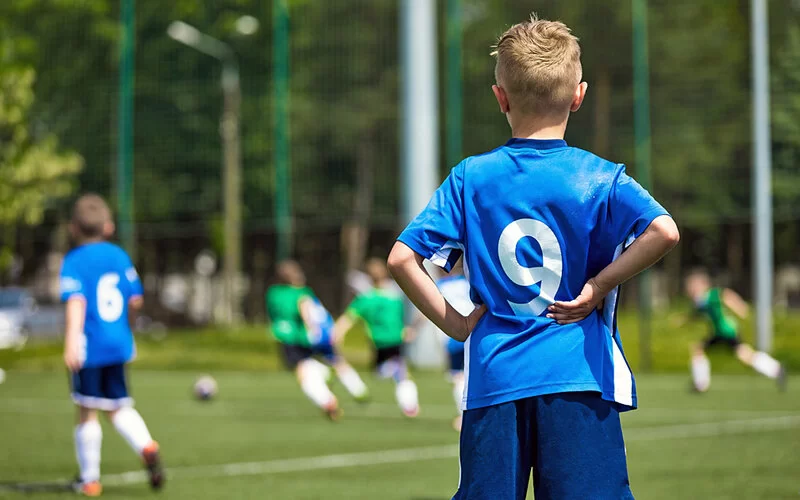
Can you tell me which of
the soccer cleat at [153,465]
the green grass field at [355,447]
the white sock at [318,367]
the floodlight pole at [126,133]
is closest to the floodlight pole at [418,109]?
the green grass field at [355,447]

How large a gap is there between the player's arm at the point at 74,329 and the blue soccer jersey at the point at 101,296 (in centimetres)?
9

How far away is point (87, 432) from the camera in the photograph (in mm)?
8086

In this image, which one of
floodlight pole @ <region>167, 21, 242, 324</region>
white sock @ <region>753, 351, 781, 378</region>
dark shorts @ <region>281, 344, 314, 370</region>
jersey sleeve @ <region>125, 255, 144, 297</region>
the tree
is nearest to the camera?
jersey sleeve @ <region>125, 255, 144, 297</region>

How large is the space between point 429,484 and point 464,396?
16.0 feet

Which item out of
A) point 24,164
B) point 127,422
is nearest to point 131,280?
point 127,422

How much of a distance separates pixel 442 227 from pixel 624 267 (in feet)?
1.62

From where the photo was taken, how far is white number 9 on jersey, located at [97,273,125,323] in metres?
8.16

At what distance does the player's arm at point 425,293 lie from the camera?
3.62 metres

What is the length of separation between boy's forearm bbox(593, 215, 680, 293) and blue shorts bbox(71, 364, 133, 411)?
509 cm

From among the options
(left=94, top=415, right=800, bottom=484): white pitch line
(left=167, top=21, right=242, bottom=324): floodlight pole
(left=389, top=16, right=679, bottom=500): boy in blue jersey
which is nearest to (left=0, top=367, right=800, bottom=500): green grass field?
(left=94, top=415, right=800, bottom=484): white pitch line

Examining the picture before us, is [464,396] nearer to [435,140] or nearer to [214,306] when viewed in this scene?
[435,140]

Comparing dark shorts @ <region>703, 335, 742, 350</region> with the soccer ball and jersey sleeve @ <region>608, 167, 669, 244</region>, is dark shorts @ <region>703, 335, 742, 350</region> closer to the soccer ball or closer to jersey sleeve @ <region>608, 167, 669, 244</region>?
the soccer ball

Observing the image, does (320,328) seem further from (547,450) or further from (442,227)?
(547,450)

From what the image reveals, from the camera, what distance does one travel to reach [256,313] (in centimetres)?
3228
